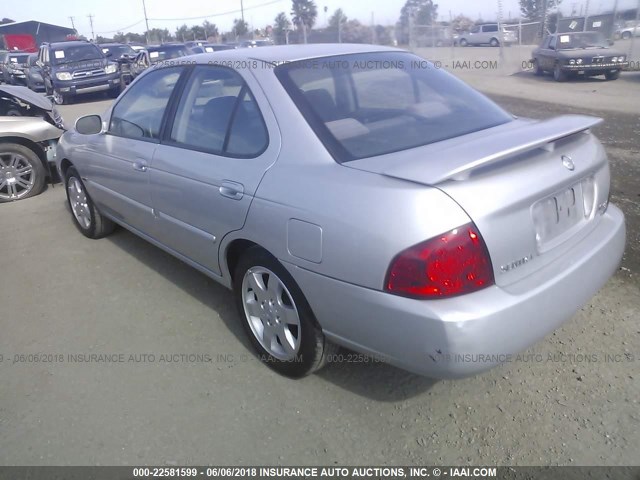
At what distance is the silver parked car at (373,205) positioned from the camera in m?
2.12

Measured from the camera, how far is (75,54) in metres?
18.0

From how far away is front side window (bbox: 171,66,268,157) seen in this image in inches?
113

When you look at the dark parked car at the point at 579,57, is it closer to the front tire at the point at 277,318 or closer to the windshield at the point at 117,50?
the front tire at the point at 277,318

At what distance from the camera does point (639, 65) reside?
1847 centimetres

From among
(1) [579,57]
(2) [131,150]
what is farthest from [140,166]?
(1) [579,57]

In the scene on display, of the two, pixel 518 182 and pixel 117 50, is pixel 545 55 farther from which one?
pixel 117 50

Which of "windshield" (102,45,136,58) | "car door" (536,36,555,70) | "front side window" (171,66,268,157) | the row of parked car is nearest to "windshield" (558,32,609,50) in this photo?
"car door" (536,36,555,70)

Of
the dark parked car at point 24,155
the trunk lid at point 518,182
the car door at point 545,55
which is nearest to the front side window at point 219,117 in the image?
the trunk lid at point 518,182

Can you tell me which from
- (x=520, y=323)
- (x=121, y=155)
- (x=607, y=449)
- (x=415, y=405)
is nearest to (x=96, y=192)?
(x=121, y=155)

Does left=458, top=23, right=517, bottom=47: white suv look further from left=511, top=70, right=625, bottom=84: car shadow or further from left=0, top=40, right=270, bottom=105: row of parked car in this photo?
left=0, top=40, right=270, bottom=105: row of parked car

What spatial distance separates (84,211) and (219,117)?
107 inches

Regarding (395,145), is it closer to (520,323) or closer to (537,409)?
(520,323)

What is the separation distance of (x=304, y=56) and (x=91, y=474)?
2.44m

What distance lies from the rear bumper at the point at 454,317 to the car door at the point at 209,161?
2.09 ft
